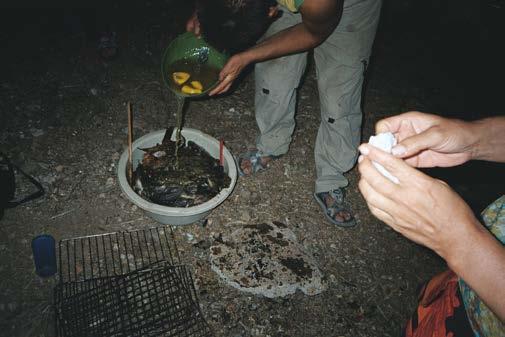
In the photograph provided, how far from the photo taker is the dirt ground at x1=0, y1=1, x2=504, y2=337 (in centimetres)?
283

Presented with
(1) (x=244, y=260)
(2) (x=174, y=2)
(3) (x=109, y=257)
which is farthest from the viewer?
(2) (x=174, y=2)

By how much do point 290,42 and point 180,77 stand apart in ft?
3.00

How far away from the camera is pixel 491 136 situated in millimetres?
1544

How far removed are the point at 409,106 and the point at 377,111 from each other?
2.08ft

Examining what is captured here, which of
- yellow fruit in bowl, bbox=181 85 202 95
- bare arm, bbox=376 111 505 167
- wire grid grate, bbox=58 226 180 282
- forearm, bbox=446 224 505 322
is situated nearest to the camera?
forearm, bbox=446 224 505 322

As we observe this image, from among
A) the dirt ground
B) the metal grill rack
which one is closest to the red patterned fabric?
the dirt ground

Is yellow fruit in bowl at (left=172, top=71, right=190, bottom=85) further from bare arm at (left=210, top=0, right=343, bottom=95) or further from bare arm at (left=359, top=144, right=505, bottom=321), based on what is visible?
bare arm at (left=359, top=144, right=505, bottom=321)

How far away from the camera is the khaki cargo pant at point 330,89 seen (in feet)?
8.70

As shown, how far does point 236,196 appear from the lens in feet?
11.9

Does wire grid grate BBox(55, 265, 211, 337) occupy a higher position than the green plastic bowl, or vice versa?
the green plastic bowl

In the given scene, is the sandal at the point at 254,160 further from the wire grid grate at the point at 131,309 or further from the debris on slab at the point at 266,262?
the wire grid grate at the point at 131,309

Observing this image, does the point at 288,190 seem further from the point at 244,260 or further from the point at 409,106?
the point at 409,106

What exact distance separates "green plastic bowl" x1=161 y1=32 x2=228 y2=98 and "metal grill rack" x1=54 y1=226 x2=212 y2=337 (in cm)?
147

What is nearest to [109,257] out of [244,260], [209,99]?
[244,260]
